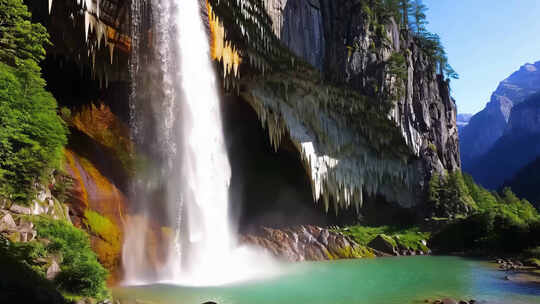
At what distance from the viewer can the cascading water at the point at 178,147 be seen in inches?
714

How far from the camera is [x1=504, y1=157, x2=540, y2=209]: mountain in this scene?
256ft

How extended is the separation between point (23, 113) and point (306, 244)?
22076mm

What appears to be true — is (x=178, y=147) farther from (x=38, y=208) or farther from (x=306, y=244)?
(x=306, y=244)

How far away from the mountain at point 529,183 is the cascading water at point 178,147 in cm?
7911

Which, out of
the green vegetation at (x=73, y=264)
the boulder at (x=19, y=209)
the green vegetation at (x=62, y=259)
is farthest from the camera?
the boulder at (x=19, y=209)

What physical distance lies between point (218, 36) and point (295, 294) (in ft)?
54.7

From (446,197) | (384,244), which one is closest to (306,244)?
(384,244)

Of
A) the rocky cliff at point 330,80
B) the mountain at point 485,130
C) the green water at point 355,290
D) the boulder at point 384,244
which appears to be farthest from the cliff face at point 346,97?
the mountain at point 485,130

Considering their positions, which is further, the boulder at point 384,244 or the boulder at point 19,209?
the boulder at point 384,244

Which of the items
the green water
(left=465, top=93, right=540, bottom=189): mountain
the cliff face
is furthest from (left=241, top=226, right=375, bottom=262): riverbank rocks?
(left=465, top=93, right=540, bottom=189): mountain

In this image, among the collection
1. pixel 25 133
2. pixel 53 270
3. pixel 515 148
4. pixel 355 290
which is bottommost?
pixel 355 290

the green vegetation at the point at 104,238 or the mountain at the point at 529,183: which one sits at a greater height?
the mountain at the point at 529,183

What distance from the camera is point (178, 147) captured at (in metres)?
20.5

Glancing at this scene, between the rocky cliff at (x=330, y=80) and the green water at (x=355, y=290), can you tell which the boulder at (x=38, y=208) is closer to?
the green water at (x=355, y=290)
